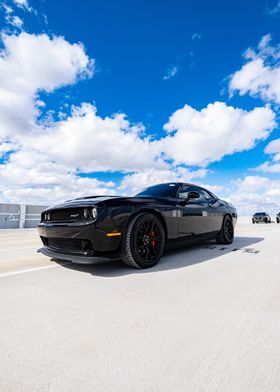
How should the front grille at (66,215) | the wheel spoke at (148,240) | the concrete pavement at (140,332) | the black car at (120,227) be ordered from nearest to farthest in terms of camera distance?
the concrete pavement at (140,332)
the black car at (120,227)
the front grille at (66,215)
the wheel spoke at (148,240)

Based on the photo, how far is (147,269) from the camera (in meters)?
3.28

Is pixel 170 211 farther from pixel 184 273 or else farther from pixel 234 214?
pixel 234 214

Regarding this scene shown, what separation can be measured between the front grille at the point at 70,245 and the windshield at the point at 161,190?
65.4 inches

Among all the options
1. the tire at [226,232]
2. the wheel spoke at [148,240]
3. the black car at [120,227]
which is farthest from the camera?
the tire at [226,232]

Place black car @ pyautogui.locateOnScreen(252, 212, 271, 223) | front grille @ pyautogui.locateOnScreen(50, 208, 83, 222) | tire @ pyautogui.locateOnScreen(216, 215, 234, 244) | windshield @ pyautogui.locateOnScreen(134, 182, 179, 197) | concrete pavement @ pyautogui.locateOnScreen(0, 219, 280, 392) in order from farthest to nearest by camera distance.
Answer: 1. black car @ pyautogui.locateOnScreen(252, 212, 271, 223)
2. tire @ pyautogui.locateOnScreen(216, 215, 234, 244)
3. windshield @ pyautogui.locateOnScreen(134, 182, 179, 197)
4. front grille @ pyautogui.locateOnScreen(50, 208, 83, 222)
5. concrete pavement @ pyautogui.locateOnScreen(0, 219, 280, 392)

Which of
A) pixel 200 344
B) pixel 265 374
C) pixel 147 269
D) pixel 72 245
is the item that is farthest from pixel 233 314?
pixel 72 245

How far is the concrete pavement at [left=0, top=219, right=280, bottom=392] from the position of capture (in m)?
1.14

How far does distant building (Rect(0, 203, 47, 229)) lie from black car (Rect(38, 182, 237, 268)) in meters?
9.92

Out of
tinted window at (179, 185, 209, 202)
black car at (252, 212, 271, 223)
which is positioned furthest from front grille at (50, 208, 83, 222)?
black car at (252, 212, 271, 223)

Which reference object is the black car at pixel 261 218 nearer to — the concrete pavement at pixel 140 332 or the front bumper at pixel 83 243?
the concrete pavement at pixel 140 332

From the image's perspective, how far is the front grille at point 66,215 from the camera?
311cm

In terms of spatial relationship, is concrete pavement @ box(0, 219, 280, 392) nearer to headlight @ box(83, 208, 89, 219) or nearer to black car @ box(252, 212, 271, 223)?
headlight @ box(83, 208, 89, 219)

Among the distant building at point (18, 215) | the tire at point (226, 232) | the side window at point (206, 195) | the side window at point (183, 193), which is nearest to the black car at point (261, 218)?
the distant building at point (18, 215)

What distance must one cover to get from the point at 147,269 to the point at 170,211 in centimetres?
100
